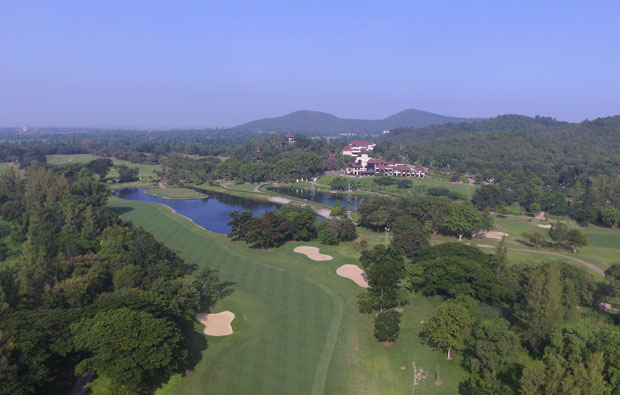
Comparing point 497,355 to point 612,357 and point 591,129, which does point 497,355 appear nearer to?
point 612,357

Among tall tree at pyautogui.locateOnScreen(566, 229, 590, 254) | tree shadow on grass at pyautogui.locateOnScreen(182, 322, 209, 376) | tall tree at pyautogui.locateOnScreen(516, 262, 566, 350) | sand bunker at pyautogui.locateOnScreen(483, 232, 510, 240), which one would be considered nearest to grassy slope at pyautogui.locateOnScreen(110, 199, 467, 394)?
tree shadow on grass at pyautogui.locateOnScreen(182, 322, 209, 376)

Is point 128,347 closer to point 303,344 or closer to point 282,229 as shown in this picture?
point 303,344

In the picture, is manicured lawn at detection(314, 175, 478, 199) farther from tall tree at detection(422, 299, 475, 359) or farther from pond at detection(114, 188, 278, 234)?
tall tree at detection(422, 299, 475, 359)

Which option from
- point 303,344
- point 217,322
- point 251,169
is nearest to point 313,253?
point 217,322

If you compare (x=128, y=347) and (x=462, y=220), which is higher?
(x=462, y=220)

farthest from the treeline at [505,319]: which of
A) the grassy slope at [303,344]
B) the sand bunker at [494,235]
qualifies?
the sand bunker at [494,235]

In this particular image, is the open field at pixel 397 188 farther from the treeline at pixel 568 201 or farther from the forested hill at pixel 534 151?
the forested hill at pixel 534 151
